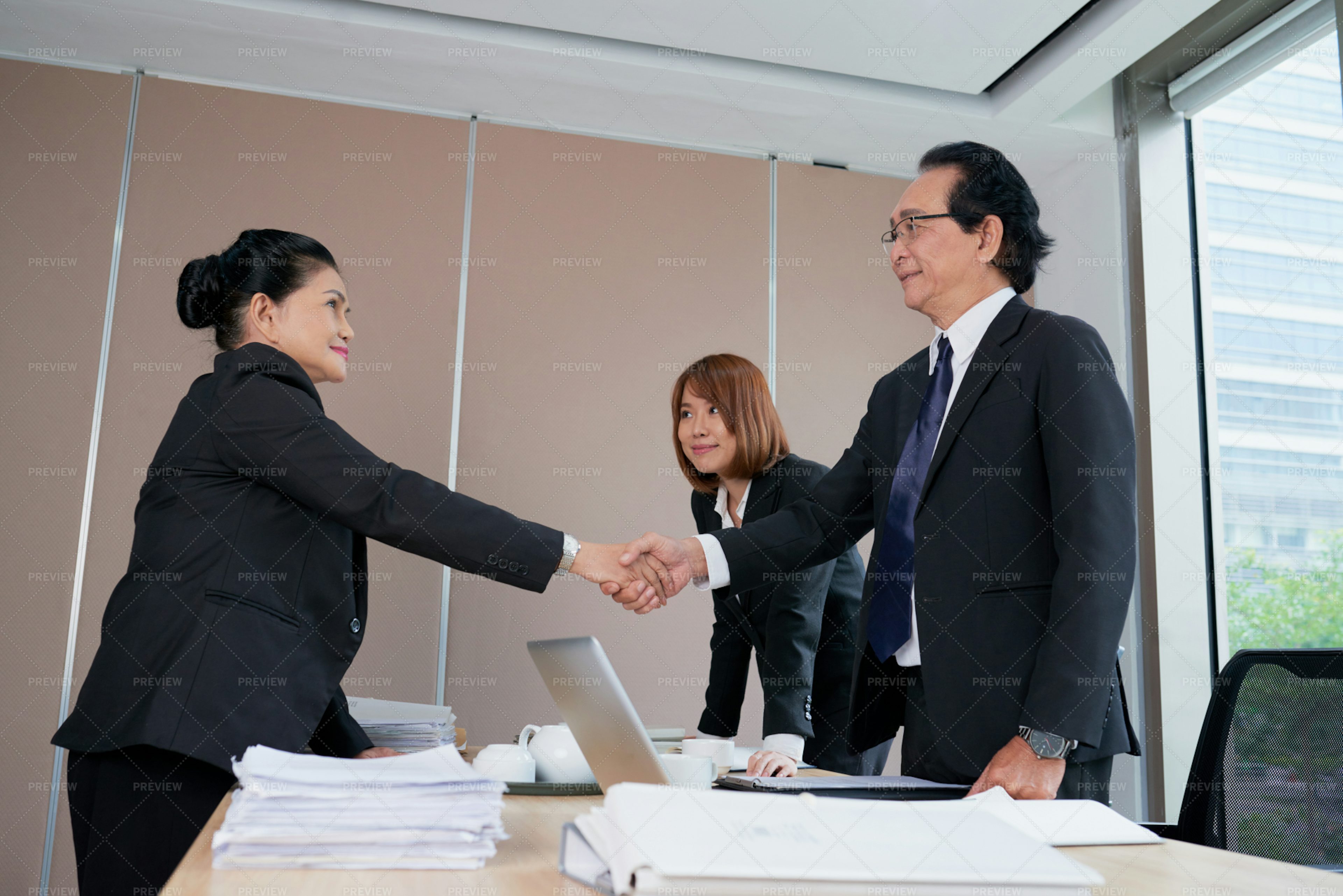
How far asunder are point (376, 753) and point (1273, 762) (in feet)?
4.40

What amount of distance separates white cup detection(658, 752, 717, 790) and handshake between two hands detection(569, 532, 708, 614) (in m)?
0.90

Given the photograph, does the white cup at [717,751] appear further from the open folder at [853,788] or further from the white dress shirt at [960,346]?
the white dress shirt at [960,346]

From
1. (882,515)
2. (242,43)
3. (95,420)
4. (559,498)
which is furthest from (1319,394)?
(95,420)

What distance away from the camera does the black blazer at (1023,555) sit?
1446 mm

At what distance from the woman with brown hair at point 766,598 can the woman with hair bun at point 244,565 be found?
0.60 meters

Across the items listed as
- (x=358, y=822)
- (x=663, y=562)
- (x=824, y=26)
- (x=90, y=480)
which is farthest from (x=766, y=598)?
(x=90, y=480)

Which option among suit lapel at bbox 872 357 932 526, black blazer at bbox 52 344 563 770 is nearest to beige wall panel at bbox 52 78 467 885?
black blazer at bbox 52 344 563 770

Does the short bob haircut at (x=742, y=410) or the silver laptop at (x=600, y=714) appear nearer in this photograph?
the silver laptop at (x=600, y=714)

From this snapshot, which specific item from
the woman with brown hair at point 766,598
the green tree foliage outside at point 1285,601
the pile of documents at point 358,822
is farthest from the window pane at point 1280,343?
the pile of documents at point 358,822

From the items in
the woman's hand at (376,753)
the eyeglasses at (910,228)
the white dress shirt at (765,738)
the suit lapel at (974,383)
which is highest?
the eyeglasses at (910,228)

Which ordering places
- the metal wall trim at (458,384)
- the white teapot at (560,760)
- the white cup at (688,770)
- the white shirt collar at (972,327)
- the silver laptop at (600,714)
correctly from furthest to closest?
1. the metal wall trim at (458,384)
2. the white shirt collar at (972,327)
3. the white teapot at (560,760)
4. the white cup at (688,770)
5. the silver laptop at (600,714)

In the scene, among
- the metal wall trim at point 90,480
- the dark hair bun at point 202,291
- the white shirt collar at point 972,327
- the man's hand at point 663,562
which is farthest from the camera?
the metal wall trim at point 90,480

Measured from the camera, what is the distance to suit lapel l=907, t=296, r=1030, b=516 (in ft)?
5.59

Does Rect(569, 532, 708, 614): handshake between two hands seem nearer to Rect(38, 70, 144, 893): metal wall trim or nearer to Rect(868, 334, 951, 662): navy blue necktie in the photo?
Rect(868, 334, 951, 662): navy blue necktie
